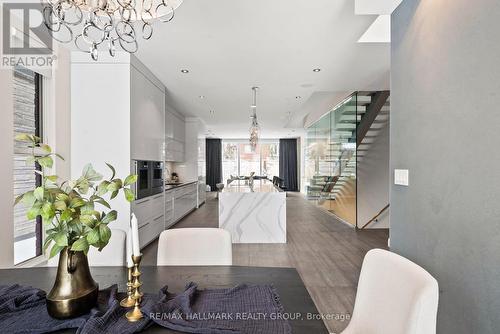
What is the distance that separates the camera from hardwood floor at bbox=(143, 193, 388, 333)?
2.58 metres

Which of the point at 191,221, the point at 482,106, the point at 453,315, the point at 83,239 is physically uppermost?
the point at 482,106

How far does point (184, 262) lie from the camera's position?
1.70 meters

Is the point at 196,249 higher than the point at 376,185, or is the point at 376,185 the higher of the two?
the point at 376,185

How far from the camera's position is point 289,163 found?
45.0ft

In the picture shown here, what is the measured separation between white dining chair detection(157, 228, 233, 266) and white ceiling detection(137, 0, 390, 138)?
6.52 feet

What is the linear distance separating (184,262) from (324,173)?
6.95 m

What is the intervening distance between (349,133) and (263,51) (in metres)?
3.28

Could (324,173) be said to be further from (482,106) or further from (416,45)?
(482,106)

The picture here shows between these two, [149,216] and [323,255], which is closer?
[323,255]

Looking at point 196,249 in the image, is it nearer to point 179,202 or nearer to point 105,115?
point 105,115

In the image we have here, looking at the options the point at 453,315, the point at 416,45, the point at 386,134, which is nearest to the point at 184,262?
the point at 453,315

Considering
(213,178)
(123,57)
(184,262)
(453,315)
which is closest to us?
(453,315)

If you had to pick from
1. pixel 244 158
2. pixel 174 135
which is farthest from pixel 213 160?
pixel 174 135

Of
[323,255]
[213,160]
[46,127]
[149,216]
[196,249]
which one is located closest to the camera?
[196,249]
